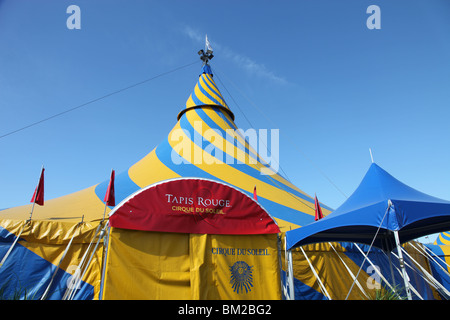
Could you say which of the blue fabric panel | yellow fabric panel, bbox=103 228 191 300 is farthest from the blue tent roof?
the blue fabric panel

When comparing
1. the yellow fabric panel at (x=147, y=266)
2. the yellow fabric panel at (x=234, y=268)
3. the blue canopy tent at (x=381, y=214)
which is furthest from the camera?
the yellow fabric panel at (x=234, y=268)

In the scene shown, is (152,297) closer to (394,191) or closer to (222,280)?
(222,280)

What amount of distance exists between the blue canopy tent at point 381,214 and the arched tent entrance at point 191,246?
63 centimetres

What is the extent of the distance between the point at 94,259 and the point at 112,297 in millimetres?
1218

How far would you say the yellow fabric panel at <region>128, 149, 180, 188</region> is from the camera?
16.3 feet

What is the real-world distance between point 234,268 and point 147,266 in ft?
2.84

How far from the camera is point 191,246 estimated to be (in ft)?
8.86

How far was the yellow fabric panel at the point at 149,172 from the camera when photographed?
4.97m

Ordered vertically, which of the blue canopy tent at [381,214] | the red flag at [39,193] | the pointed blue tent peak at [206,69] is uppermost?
the pointed blue tent peak at [206,69]

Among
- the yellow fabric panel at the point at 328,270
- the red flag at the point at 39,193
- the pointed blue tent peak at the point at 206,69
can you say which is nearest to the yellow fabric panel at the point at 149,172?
the red flag at the point at 39,193

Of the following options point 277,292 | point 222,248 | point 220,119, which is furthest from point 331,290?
point 220,119

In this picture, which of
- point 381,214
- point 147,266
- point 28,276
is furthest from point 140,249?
point 381,214

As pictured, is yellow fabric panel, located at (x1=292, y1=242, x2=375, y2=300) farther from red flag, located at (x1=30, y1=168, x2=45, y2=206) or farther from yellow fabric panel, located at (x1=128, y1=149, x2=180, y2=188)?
red flag, located at (x1=30, y1=168, x2=45, y2=206)

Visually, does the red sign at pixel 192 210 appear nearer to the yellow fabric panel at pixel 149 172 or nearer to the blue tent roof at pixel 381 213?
the blue tent roof at pixel 381 213
